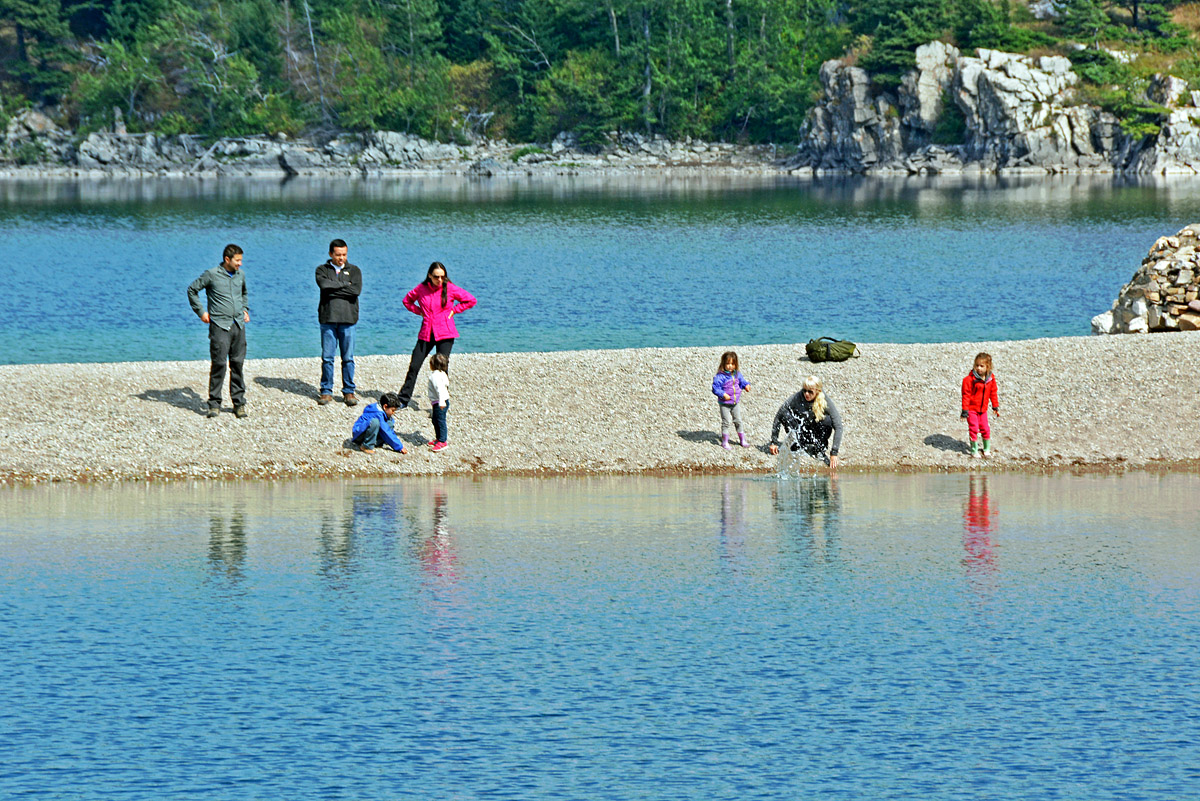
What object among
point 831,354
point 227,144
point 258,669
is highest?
point 227,144

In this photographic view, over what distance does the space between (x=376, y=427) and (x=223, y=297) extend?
345 centimetres

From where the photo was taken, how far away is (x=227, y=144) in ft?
500

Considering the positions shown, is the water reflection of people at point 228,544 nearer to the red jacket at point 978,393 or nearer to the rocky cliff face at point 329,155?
the red jacket at point 978,393

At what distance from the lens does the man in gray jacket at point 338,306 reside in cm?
2548

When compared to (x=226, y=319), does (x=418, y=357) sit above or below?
below

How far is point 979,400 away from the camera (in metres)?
25.2

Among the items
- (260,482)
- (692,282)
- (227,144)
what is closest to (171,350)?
(260,482)

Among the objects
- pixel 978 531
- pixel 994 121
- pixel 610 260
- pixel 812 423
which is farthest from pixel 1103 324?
pixel 994 121

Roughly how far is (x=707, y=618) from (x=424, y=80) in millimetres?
144580

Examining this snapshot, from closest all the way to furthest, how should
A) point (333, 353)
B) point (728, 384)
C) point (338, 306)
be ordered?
point (728, 384), point (338, 306), point (333, 353)

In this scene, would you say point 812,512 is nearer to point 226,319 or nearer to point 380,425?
point 380,425

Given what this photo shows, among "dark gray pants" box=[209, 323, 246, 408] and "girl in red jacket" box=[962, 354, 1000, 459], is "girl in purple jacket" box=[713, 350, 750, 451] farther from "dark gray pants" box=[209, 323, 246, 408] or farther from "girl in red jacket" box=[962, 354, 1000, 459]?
"dark gray pants" box=[209, 323, 246, 408]

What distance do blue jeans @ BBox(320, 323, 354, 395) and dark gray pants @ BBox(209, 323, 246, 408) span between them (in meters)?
1.42

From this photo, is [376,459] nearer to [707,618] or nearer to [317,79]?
[707,618]
